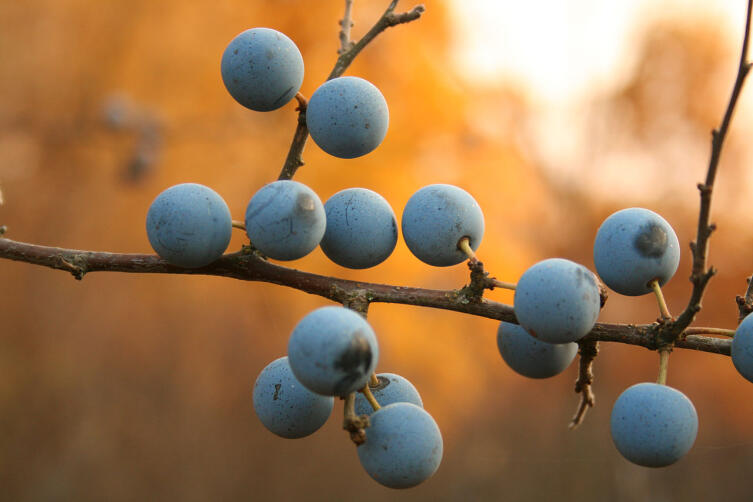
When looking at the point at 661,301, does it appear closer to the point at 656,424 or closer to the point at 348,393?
the point at 656,424

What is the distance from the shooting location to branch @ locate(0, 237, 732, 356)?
0.98 m

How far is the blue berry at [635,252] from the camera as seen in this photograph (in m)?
0.96

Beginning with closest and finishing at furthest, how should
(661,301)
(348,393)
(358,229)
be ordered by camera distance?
(348,393) < (661,301) < (358,229)

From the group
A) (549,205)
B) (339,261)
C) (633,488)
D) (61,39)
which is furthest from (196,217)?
(549,205)

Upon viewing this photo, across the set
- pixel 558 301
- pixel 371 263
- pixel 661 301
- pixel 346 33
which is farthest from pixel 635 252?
pixel 346 33

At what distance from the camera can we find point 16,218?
21.3ft

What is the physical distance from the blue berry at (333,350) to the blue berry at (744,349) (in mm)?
596

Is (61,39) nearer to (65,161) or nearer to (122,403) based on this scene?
(65,161)

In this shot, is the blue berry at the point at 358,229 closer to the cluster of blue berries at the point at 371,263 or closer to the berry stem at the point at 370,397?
the cluster of blue berries at the point at 371,263

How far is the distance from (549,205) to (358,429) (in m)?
11.3

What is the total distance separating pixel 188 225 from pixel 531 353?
676mm

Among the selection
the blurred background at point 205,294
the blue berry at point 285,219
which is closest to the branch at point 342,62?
the blue berry at point 285,219

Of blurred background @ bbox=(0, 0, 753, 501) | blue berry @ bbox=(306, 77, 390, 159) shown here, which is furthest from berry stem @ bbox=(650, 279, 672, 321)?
blurred background @ bbox=(0, 0, 753, 501)

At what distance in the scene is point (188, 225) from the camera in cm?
92
